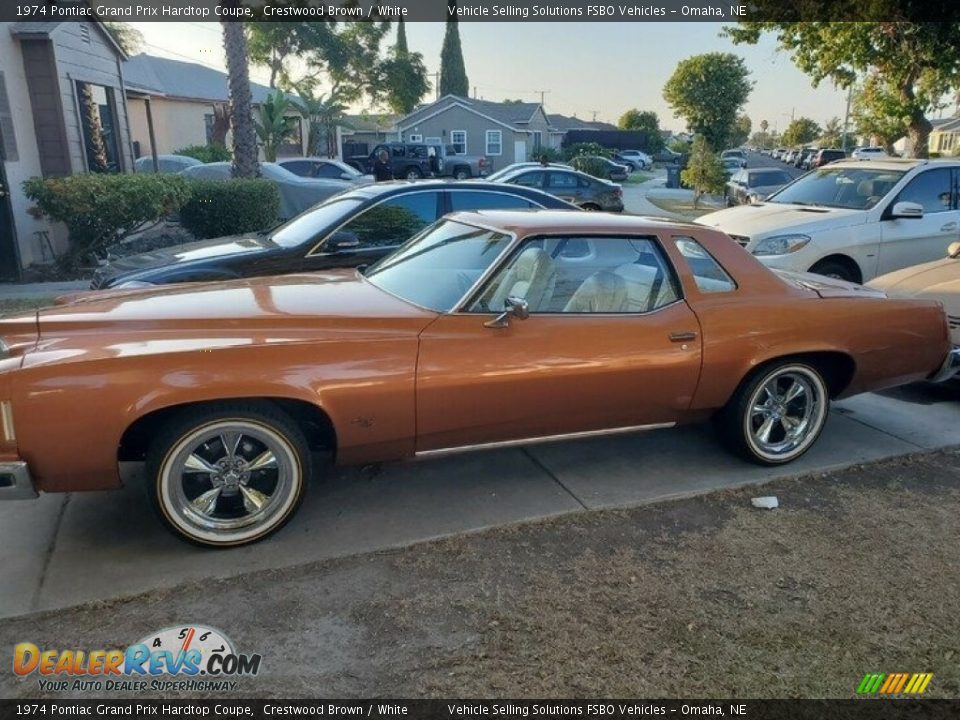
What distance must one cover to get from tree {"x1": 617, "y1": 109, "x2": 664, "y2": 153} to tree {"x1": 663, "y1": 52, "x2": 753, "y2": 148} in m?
18.9

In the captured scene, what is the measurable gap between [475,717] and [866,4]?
16387 mm

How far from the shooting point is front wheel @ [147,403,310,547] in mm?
3082

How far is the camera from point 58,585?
119 inches

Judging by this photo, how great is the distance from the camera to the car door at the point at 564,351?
3.47m

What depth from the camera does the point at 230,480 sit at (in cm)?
322

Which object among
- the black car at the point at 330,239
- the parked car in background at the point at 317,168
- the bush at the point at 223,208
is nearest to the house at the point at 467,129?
the parked car in background at the point at 317,168

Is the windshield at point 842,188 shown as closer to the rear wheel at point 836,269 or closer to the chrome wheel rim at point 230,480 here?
the rear wheel at point 836,269

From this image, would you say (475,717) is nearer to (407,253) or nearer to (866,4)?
(407,253)

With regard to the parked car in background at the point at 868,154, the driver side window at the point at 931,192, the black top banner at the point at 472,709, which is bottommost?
the black top banner at the point at 472,709

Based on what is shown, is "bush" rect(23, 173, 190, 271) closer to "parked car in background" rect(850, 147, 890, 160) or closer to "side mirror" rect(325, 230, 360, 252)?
"side mirror" rect(325, 230, 360, 252)

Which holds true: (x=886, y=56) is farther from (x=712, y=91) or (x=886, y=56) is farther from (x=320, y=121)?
(x=712, y=91)

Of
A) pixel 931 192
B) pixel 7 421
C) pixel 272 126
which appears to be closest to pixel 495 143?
pixel 272 126

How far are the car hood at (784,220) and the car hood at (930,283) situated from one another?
1.34 m

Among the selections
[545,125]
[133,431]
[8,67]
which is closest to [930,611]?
[133,431]
